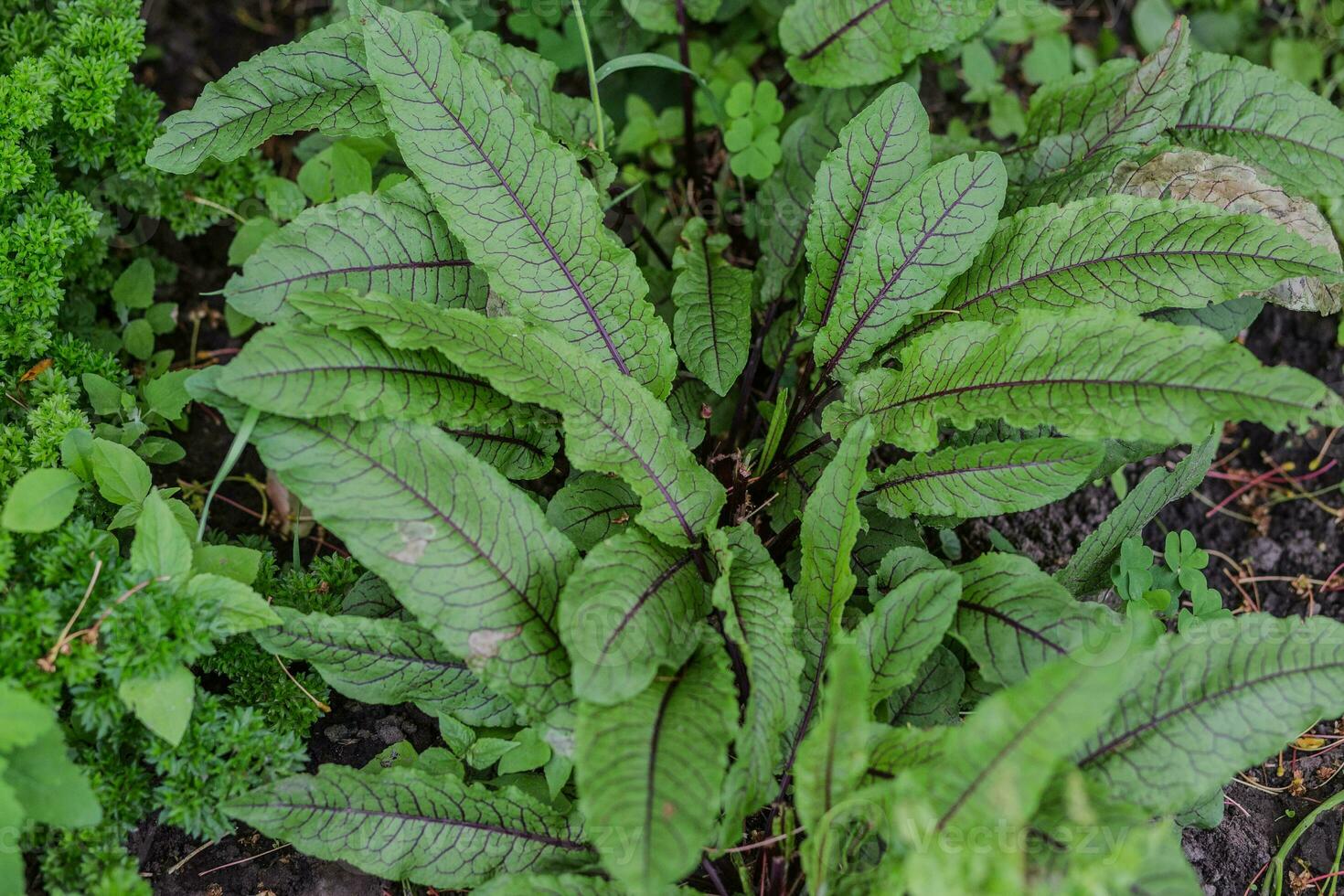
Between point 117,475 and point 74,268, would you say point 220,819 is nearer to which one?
point 117,475

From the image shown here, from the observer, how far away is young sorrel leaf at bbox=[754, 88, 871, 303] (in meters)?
2.73

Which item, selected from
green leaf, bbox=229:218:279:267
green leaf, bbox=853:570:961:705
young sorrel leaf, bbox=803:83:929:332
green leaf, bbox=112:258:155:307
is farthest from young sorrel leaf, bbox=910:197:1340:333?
green leaf, bbox=112:258:155:307

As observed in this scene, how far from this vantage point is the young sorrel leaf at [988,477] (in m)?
2.04

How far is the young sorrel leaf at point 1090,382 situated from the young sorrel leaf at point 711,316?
37cm

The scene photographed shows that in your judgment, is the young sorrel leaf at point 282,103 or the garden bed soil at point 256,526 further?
the young sorrel leaf at point 282,103

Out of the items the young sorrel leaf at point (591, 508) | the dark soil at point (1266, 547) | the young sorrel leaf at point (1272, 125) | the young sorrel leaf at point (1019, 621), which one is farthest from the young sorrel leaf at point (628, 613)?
the young sorrel leaf at point (1272, 125)

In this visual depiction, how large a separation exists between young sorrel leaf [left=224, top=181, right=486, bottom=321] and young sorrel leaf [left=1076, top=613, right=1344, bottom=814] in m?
1.62

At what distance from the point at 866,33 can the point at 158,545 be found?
2087 mm

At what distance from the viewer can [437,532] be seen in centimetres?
195

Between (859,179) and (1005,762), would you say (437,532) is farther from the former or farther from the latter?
(859,179)

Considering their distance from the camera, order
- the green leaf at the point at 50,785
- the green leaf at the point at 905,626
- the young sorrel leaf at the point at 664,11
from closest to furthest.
Answer: 1. the green leaf at the point at 50,785
2. the green leaf at the point at 905,626
3. the young sorrel leaf at the point at 664,11

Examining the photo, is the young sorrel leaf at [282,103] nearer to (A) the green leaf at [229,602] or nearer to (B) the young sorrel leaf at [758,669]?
(A) the green leaf at [229,602]

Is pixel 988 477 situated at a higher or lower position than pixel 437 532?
higher

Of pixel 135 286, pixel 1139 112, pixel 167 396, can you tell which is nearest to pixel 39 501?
pixel 167 396
